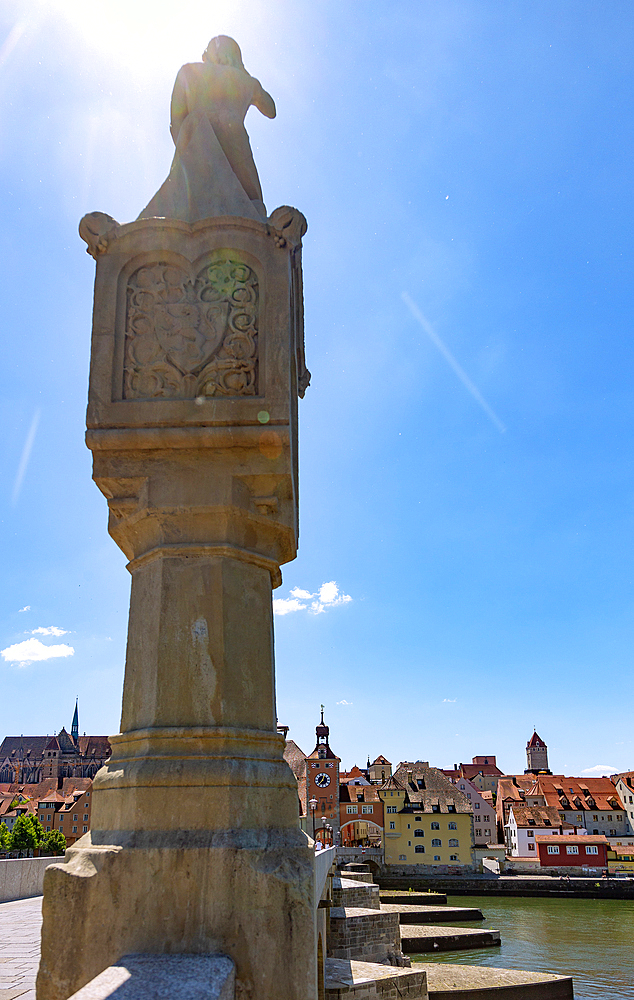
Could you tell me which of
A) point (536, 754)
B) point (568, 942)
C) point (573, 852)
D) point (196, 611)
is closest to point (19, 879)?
point (196, 611)

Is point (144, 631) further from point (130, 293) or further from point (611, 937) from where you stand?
point (611, 937)

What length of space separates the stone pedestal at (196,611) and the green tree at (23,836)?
53226 mm

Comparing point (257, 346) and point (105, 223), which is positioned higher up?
point (105, 223)

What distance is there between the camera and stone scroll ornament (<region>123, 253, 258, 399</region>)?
3.02 m

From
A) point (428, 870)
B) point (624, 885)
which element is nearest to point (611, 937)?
point (624, 885)

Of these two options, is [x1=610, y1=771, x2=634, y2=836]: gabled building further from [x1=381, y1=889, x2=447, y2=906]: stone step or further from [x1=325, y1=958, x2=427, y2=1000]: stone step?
[x1=325, y1=958, x2=427, y2=1000]: stone step

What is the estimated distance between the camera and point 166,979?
199 cm

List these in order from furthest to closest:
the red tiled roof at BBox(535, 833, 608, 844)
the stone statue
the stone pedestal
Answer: the red tiled roof at BBox(535, 833, 608, 844) → the stone statue → the stone pedestal

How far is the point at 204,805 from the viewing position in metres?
2.54

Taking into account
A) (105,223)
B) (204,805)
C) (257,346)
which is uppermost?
(105,223)

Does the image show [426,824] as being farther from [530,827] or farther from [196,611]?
[196,611]

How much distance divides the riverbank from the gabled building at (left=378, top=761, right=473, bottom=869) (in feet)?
8.93

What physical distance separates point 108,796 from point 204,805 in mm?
410

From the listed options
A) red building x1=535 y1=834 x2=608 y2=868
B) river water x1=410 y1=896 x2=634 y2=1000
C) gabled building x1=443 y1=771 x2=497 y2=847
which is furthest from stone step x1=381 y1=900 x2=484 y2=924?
gabled building x1=443 y1=771 x2=497 y2=847
